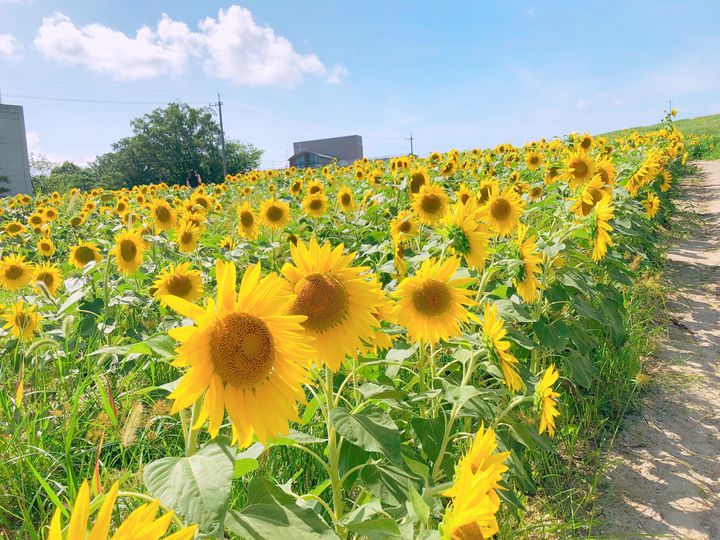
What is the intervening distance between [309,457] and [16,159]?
140ft

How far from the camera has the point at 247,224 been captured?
464 cm

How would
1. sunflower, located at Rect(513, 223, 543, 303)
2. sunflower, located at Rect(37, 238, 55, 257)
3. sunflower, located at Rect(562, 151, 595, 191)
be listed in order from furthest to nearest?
sunflower, located at Rect(37, 238, 55, 257) → sunflower, located at Rect(562, 151, 595, 191) → sunflower, located at Rect(513, 223, 543, 303)

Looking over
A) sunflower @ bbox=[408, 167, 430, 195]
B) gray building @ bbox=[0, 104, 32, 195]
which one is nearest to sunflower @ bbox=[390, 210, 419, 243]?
sunflower @ bbox=[408, 167, 430, 195]

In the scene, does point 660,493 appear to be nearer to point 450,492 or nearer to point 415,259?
point 415,259

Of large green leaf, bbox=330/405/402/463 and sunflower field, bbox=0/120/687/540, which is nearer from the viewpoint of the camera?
sunflower field, bbox=0/120/687/540

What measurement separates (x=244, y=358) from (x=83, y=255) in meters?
3.50

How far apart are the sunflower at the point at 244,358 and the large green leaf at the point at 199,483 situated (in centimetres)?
5

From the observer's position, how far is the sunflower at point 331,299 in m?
1.23

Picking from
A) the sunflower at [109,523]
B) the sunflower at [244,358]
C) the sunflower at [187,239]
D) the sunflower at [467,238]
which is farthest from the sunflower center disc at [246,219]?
the sunflower at [109,523]

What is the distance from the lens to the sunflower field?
3.04ft

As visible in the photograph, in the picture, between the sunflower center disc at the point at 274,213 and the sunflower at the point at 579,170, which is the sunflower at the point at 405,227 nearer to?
the sunflower at the point at 579,170

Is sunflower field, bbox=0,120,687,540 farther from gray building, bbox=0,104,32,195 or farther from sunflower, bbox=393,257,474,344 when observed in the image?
gray building, bbox=0,104,32,195

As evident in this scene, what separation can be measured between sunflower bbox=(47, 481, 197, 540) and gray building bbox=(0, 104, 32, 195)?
138ft

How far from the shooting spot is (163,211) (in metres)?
4.59
